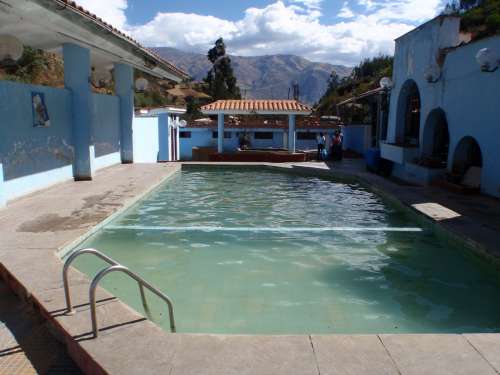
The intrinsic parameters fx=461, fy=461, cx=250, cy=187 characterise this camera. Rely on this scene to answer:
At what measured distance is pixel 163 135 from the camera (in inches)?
980

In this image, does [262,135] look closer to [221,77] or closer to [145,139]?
[145,139]

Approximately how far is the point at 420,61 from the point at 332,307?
12.2m

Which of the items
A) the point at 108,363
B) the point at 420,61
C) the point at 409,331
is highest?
the point at 420,61

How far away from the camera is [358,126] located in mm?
26562

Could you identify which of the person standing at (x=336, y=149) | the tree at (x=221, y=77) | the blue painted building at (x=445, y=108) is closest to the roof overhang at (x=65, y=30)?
the blue painted building at (x=445, y=108)

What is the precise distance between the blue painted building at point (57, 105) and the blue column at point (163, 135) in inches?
287

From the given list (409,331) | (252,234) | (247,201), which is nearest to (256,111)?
(247,201)

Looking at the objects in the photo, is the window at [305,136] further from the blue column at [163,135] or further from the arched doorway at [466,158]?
the arched doorway at [466,158]

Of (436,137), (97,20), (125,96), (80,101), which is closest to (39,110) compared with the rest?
(80,101)

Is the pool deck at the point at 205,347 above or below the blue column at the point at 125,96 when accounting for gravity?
below

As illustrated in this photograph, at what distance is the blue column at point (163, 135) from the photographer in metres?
24.6

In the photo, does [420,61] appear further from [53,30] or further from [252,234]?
[53,30]

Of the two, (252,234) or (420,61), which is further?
(420,61)

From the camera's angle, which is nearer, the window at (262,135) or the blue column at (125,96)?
the blue column at (125,96)
